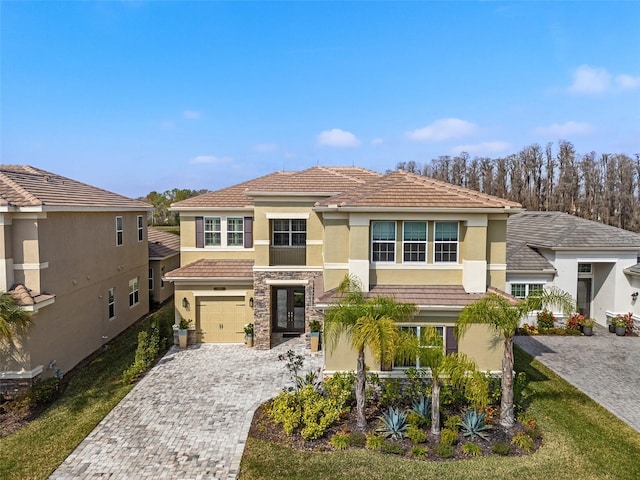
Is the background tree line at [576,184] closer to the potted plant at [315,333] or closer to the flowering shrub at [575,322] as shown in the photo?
the flowering shrub at [575,322]

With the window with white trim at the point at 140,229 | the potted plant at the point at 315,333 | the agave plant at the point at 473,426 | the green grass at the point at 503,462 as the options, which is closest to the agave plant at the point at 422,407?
the agave plant at the point at 473,426

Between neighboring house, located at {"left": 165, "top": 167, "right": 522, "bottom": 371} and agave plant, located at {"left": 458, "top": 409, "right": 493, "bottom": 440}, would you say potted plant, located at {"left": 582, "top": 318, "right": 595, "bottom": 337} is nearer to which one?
neighboring house, located at {"left": 165, "top": 167, "right": 522, "bottom": 371}

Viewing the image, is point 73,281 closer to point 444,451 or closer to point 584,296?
point 444,451

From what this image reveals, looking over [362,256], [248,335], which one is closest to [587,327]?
[362,256]

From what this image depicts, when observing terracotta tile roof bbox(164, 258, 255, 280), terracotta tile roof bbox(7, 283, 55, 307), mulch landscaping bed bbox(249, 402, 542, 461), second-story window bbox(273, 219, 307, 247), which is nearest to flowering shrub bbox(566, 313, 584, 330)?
mulch landscaping bed bbox(249, 402, 542, 461)

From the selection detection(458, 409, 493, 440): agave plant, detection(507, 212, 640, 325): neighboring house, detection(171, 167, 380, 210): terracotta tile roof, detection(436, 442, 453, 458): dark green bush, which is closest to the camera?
detection(436, 442, 453, 458): dark green bush

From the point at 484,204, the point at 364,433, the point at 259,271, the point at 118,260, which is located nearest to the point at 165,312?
the point at 118,260
